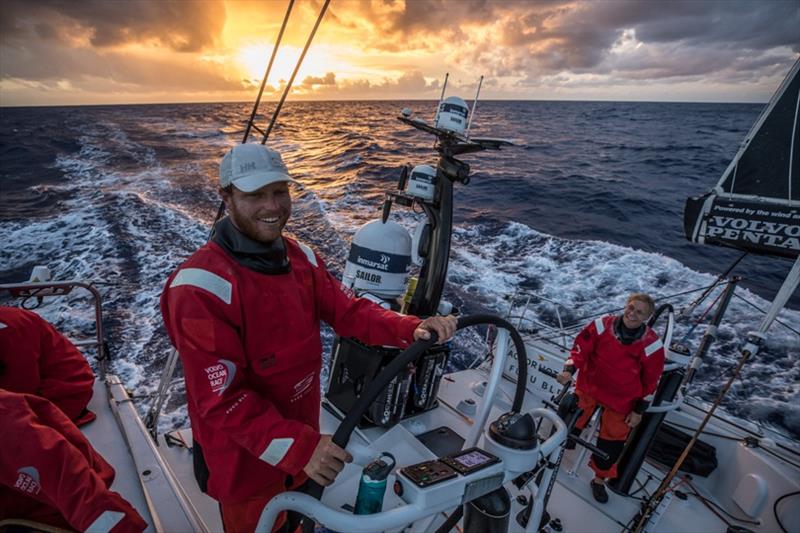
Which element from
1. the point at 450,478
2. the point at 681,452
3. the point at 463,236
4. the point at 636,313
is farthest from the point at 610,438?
the point at 463,236

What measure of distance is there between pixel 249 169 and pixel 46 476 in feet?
4.42

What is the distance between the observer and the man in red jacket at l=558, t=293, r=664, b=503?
10.2 feet

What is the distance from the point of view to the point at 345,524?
1.03m

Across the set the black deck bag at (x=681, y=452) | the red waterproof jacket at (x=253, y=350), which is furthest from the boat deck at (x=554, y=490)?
the red waterproof jacket at (x=253, y=350)

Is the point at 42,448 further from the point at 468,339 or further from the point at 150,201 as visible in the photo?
the point at 150,201

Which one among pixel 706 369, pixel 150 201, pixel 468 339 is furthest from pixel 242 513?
pixel 150 201

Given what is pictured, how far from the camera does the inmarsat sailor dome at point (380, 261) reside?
388 centimetres

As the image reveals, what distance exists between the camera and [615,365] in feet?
10.5

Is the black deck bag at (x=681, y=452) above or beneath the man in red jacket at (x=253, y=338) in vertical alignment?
beneath

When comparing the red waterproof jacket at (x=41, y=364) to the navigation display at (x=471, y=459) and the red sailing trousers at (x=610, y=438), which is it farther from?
the red sailing trousers at (x=610, y=438)

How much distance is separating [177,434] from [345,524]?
2866mm

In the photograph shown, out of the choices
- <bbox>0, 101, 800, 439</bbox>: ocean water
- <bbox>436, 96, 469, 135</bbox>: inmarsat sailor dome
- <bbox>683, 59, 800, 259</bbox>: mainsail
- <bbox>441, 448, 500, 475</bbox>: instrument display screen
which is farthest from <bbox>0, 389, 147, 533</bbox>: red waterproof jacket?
<bbox>683, 59, 800, 259</bbox>: mainsail

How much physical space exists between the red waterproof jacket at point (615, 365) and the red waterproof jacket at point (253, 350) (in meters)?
2.16

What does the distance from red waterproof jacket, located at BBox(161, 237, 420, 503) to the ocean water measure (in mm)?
3827
